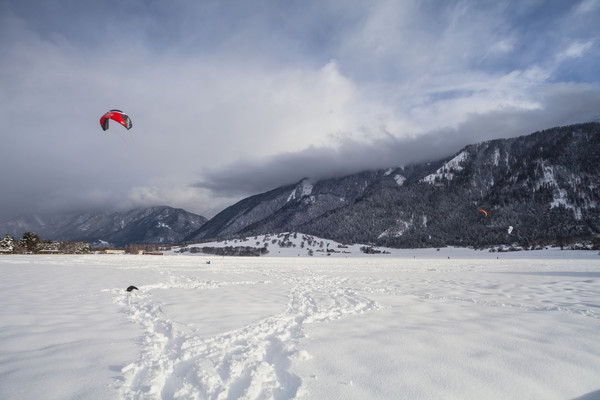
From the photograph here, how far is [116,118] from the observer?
82.6 feet

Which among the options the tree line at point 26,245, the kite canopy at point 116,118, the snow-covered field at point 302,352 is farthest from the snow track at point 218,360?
the tree line at point 26,245

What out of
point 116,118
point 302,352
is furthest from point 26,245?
point 302,352

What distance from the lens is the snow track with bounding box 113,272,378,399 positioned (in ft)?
13.0

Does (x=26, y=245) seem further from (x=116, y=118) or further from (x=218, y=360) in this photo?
(x=218, y=360)

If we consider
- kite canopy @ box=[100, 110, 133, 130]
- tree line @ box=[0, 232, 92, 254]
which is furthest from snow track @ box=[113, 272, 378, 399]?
tree line @ box=[0, 232, 92, 254]

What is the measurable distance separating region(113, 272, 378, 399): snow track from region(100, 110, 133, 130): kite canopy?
2234cm

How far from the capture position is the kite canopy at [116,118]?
24609 mm

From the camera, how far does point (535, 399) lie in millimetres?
3537

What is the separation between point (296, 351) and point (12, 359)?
17.0 feet

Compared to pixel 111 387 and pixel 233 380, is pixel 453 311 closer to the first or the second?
pixel 233 380

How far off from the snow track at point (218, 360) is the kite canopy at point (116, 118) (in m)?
22.3

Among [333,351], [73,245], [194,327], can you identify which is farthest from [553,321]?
[73,245]

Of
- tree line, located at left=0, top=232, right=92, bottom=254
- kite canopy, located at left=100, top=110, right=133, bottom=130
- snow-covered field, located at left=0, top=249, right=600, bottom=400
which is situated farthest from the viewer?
tree line, located at left=0, top=232, right=92, bottom=254

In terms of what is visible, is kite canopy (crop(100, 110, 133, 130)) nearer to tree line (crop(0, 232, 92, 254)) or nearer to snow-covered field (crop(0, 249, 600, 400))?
snow-covered field (crop(0, 249, 600, 400))
